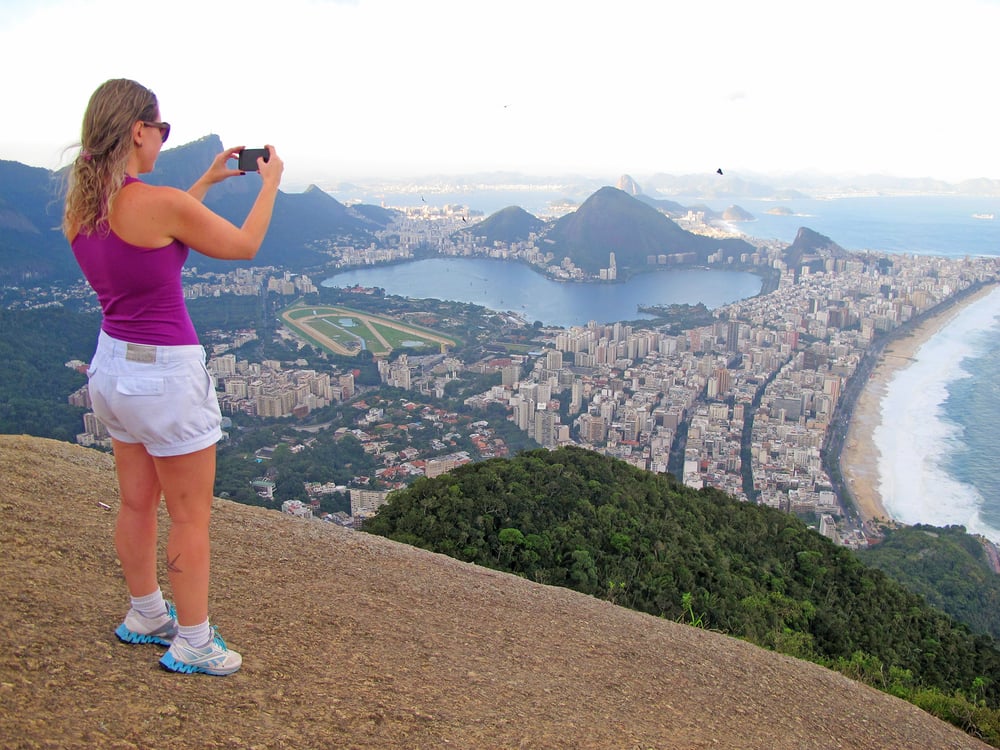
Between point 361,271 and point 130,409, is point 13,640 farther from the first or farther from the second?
point 361,271

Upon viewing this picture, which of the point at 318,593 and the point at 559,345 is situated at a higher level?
the point at 318,593

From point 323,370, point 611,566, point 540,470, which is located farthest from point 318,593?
point 323,370

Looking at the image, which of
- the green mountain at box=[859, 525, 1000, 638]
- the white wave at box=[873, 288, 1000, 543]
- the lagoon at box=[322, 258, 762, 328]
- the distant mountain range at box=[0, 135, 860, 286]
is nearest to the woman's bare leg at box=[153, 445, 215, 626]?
the green mountain at box=[859, 525, 1000, 638]

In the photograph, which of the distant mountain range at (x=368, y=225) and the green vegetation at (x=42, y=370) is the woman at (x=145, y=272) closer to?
the green vegetation at (x=42, y=370)

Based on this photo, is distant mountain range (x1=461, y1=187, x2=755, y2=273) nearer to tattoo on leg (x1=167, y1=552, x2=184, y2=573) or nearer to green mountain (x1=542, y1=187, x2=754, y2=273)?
green mountain (x1=542, y1=187, x2=754, y2=273)

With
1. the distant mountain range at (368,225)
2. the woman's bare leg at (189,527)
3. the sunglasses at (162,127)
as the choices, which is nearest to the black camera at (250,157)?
the sunglasses at (162,127)
